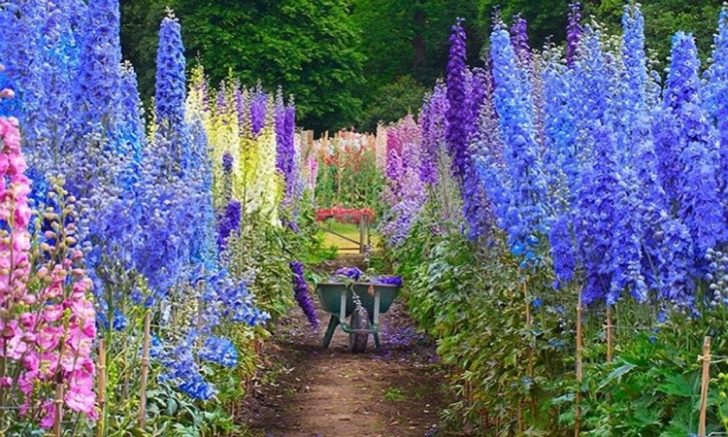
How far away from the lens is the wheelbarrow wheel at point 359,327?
10977 mm

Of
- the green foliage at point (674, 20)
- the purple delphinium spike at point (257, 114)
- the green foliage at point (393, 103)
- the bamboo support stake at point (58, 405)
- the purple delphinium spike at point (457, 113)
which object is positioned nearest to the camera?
the bamboo support stake at point (58, 405)

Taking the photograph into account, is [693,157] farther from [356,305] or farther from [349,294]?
[349,294]

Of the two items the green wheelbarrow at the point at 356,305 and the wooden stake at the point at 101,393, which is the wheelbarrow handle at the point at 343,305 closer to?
the green wheelbarrow at the point at 356,305

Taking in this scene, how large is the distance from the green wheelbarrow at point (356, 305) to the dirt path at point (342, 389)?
0.17 metres

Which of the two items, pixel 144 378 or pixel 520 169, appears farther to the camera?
pixel 520 169

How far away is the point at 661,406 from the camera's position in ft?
13.8

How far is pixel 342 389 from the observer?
950 cm

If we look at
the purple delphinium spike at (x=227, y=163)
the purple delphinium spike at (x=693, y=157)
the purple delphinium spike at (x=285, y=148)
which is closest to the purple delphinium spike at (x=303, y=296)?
the purple delphinium spike at (x=227, y=163)

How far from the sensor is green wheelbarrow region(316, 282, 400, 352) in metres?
11.0

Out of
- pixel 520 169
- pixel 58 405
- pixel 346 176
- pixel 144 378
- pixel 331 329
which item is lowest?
pixel 331 329

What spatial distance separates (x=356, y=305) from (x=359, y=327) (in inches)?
8.2

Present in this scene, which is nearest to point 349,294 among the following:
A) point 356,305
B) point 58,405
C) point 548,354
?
point 356,305

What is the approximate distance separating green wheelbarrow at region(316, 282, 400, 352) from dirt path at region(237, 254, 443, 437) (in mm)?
172

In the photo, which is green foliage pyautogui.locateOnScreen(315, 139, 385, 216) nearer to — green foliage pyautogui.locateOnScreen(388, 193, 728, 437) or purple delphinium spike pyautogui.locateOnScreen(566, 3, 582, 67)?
green foliage pyautogui.locateOnScreen(388, 193, 728, 437)
